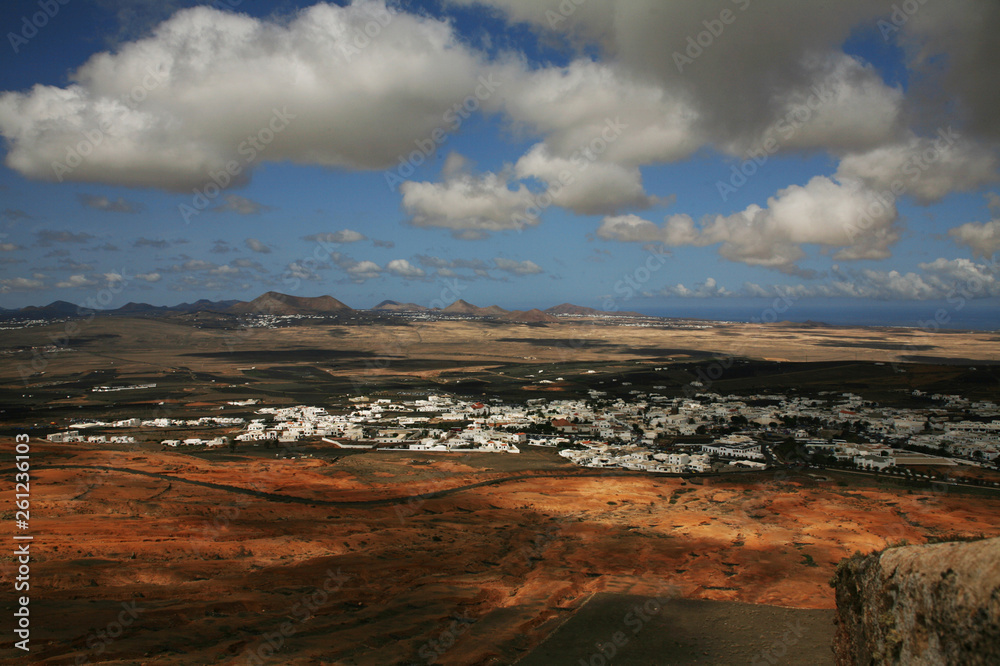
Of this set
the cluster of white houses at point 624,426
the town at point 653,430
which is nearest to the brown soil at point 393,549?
the town at point 653,430

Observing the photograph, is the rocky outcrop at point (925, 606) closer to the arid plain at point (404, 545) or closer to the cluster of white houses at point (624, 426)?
the arid plain at point (404, 545)

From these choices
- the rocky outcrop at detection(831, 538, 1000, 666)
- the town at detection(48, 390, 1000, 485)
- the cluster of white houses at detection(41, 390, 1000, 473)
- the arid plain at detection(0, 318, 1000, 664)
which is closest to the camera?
the rocky outcrop at detection(831, 538, 1000, 666)

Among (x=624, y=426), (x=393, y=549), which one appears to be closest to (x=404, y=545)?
(x=393, y=549)

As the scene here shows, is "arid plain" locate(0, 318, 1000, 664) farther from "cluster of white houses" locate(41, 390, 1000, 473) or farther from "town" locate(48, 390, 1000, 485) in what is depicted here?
"cluster of white houses" locate(41, 390, 1000, 473)

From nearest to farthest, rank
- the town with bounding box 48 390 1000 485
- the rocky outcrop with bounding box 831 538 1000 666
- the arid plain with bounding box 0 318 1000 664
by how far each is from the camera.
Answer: the rocky outcrop with bounding box 831 538 1000 666
the arid plain with bounding box 0 318 1000 664
the town with bounding box 48 390 1000 485

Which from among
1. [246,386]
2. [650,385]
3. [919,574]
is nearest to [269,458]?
[919,574]

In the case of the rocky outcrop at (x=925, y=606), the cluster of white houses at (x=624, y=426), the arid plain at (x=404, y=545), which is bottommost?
the cluster of white houses at (x=624, y=426)

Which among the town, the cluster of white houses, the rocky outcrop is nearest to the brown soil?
the town

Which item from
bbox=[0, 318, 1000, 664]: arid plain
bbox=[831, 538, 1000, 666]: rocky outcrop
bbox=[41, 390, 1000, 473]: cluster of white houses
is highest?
bbox=[831, 538, 1000, 666]: rocky outcrop

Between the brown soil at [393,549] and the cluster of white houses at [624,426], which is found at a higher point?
the brown soil at [393,549]

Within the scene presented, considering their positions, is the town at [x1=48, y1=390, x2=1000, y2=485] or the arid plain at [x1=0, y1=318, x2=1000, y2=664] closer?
the arid plain at [x1=0, y1=318, x2=1000, y2=664]
